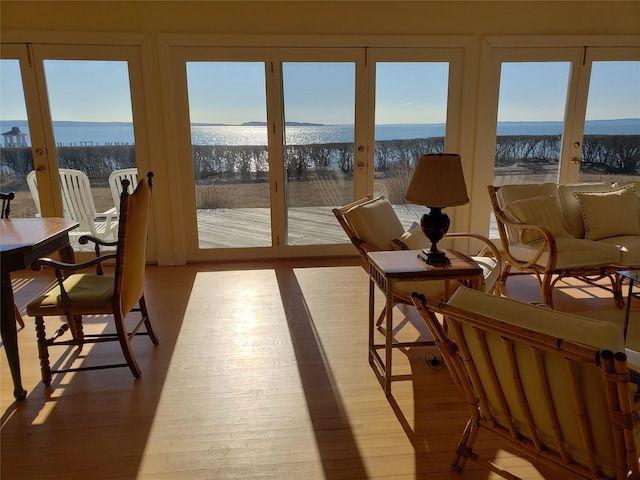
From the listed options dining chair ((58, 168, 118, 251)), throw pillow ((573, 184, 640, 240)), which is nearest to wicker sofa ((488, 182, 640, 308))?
throw pillow ((573, 184, 640, 240))

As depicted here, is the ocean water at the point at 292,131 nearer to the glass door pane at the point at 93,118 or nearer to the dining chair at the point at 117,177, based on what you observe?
the glass door pane at the point at 93,118

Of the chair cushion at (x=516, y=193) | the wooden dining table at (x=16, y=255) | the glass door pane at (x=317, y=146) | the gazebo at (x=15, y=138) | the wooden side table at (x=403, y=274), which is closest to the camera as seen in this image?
the wooden dining table at (x=16, y=255)

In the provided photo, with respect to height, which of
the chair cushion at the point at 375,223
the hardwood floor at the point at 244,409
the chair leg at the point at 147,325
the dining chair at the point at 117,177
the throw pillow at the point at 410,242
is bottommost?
the hardwood floor at the point at 244,409

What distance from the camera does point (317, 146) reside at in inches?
177

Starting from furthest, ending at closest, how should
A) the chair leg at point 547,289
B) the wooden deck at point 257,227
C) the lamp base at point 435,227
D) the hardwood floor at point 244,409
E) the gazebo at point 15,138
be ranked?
the wooden deck at point 257,227
the gazebo at point 15,138
the chair leg at point 547,289
the lamp base at point 435,227
the hardwood floor at point 244,409

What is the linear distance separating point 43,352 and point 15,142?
9.47 feet

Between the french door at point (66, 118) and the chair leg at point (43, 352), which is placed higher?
the french door at point (66, 118)

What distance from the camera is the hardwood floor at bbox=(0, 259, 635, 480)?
1.74 metres

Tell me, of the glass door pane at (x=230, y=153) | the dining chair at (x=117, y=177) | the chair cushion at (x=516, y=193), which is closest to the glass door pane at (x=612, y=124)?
the chair cushion at (x=516, y=193)

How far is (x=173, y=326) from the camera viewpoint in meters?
3.01

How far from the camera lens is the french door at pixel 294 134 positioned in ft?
14.0

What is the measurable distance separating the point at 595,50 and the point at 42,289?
582 cm

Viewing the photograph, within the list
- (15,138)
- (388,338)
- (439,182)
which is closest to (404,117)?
(439,182)

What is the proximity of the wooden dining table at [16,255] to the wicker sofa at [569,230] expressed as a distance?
123 inches
